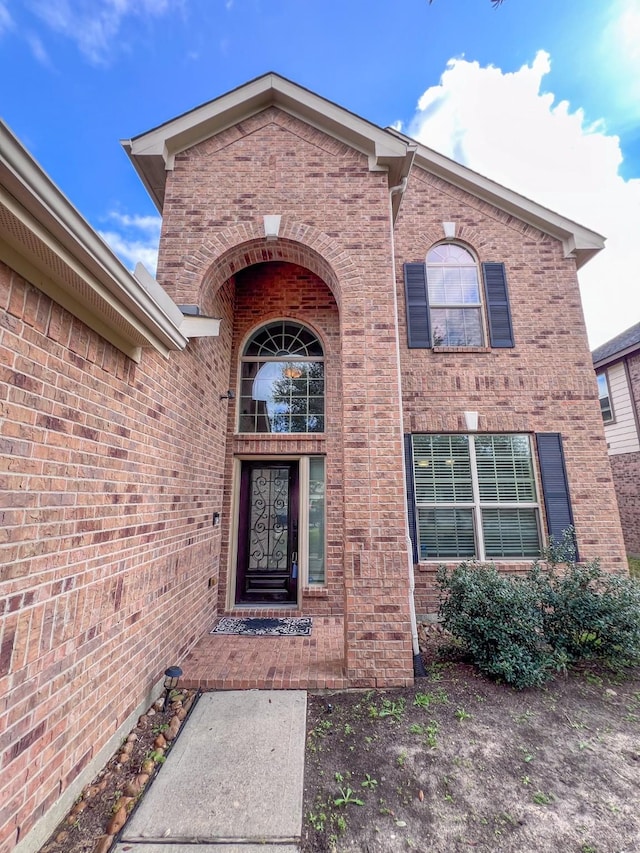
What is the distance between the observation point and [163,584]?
3219 mm

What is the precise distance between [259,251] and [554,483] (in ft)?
17.5

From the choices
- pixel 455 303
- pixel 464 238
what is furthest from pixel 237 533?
pixel 464 238

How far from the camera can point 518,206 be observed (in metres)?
5.86

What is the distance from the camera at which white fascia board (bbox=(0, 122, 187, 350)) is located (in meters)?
1.25

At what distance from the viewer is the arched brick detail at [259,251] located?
396cm

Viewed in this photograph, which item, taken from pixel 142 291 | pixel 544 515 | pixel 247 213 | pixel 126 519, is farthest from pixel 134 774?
pixel 544 515

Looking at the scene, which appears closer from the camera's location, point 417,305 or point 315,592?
point 315,592

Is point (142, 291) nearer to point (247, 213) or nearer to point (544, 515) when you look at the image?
point (247, 213)

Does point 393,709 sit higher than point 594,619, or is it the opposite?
point 594,619

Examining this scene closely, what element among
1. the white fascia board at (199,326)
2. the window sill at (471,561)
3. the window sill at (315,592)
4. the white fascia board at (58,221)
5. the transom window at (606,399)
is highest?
the transom window at (606,399)

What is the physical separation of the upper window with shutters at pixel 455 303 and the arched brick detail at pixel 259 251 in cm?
208

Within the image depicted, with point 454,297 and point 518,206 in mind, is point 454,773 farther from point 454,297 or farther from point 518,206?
point 518,206

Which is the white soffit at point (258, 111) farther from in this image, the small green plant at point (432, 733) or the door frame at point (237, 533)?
the small green plant at point (432, 733)

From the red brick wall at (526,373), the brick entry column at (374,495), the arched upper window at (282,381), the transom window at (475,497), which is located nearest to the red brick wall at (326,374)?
the arched upper window at (282,381)
